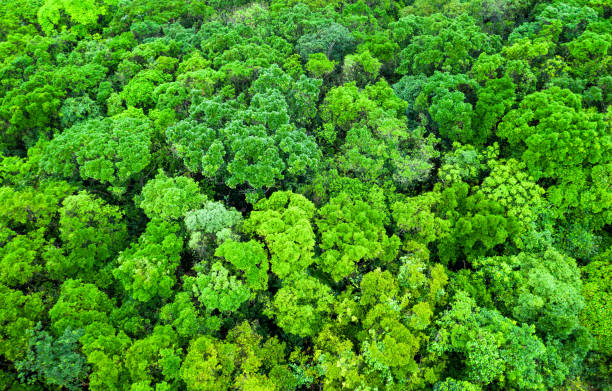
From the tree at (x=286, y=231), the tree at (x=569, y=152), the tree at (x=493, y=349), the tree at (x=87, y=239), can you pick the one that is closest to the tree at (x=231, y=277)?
the tree at (x=286, y=231)

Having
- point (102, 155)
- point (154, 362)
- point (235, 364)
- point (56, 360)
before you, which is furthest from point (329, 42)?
point (56, 360)

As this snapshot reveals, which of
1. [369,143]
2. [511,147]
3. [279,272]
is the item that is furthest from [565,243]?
[279,272]

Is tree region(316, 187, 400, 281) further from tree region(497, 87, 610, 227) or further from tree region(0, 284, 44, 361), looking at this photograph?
tree region(0, 284, 44, 361)

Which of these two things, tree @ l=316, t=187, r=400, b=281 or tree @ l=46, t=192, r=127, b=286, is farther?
tree @ l=46, t=192, r=127, b=286

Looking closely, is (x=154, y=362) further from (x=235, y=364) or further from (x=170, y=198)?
(x=170, y=198)

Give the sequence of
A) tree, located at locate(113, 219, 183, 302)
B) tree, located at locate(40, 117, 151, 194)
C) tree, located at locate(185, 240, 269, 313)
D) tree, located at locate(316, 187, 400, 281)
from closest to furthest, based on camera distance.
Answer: tree, located at locate(185, 240, 269, 313), tree, located at locate(113, 219, 183, 302), tree, located at locate(316, 187, 400, 281), tree, located at locate(40, 117, 151, 194)

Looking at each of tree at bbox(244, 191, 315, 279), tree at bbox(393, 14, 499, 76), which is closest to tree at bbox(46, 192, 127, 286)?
tree at bbox(244, 191, 315, 279)

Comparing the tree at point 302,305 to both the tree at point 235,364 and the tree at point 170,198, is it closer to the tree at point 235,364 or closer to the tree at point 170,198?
the tree at point 235,364

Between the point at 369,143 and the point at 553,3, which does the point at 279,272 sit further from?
the point at 553,3
